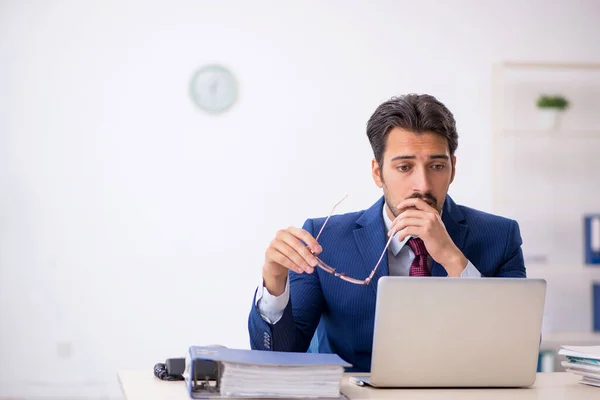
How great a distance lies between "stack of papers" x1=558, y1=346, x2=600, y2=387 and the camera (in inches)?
69.9

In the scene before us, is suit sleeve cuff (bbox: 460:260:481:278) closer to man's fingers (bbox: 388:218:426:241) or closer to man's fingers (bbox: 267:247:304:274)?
man's fingers (bbox: 388:218:426:241)

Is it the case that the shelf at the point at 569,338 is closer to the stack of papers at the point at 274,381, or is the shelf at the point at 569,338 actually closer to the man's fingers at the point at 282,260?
the man's fingers at the point at 282,260

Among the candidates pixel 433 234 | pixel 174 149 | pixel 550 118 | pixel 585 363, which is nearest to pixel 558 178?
pixel 550 118

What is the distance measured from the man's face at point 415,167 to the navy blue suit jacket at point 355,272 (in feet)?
0.37

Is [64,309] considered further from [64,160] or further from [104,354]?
[64,160]

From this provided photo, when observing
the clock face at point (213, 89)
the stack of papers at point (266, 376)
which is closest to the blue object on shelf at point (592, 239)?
the clock face at point (213, 89)

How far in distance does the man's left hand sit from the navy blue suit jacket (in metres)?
0.19

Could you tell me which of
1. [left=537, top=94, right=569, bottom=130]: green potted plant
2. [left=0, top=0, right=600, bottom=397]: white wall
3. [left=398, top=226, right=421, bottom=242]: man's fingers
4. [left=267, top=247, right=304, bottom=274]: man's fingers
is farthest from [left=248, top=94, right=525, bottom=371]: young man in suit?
[left=537, top=94, right=569, bottom=130]: green potted plant

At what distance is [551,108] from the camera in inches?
184

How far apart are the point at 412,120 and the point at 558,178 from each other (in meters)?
2.91

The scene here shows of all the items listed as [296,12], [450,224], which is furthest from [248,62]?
[450,224]

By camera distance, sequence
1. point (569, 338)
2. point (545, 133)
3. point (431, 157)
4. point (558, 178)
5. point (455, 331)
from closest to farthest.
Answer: point (455, 331), point (431, 157), point (569, 338), point (545, 133), point (558, 178)

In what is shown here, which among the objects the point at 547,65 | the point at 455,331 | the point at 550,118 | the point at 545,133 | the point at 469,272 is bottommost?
the point at 455,331

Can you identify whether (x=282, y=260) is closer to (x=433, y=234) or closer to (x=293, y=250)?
(x=293, y=250)
